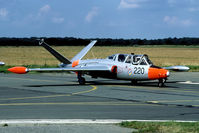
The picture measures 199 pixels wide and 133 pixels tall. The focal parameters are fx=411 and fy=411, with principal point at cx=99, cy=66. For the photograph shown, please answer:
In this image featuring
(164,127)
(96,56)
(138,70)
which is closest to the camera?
(164,127)

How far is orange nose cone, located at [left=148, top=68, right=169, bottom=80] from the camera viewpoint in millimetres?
25219

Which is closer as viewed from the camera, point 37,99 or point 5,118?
point 5,118

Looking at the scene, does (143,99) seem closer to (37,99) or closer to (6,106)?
(37,99)

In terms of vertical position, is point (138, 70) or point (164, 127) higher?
point (138, 70)

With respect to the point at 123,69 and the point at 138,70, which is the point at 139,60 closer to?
the point at 138,70

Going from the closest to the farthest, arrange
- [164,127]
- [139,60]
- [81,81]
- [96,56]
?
[164,127] < [139,60] < [81,81] < [96,56]

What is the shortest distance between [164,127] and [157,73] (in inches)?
585

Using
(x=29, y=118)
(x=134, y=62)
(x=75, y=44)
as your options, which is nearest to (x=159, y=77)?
(x=134, y=62)

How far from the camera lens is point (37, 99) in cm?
1905

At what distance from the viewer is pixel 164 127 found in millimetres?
10766

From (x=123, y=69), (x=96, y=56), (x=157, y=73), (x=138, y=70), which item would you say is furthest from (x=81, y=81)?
(x=96, y=56)

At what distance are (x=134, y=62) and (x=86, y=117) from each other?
14.3m

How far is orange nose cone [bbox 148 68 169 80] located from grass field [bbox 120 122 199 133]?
45.2 feet

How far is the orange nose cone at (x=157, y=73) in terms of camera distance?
993 inches
